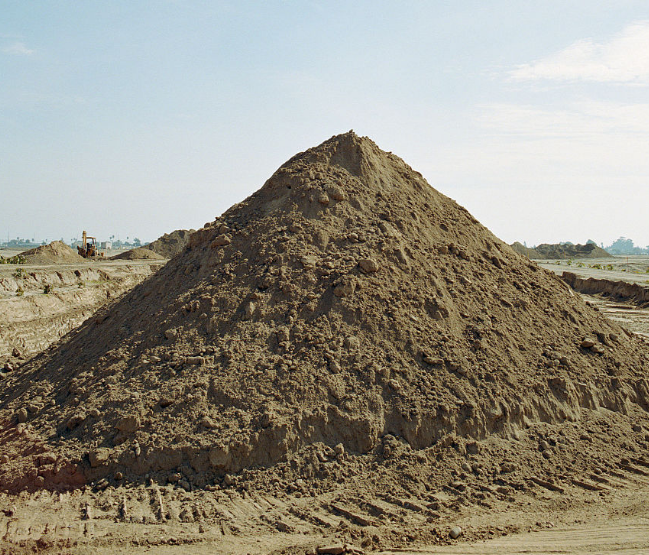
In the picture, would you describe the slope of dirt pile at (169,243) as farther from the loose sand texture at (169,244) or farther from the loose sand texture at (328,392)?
the loose sand texture at (328,392)

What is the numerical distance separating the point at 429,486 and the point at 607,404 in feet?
10.6

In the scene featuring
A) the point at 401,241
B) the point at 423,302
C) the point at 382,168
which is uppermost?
the point at 382,168

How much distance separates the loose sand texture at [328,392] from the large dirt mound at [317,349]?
0.03 metres

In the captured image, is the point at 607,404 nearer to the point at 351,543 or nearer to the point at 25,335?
the point at 351,543

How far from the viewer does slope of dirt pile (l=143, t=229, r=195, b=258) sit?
148ft

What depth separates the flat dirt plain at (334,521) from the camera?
4.49 m

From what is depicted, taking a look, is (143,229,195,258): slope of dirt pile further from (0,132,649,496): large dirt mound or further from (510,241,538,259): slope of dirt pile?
(0,132,649,496): large dirt mound

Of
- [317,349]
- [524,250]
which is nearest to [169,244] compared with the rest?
[524,250]

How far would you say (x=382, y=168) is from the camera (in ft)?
31.1

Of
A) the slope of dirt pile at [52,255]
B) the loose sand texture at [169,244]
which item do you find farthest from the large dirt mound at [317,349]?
the loose sand texture at [169,244]

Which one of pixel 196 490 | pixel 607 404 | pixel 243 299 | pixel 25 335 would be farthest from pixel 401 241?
pixel 25 335

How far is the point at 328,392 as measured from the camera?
6.03 metres

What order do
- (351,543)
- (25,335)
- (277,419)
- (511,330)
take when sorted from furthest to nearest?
(25,335) < (511,330) < (277,419) < (351,543)

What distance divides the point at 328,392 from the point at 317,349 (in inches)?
25.8
